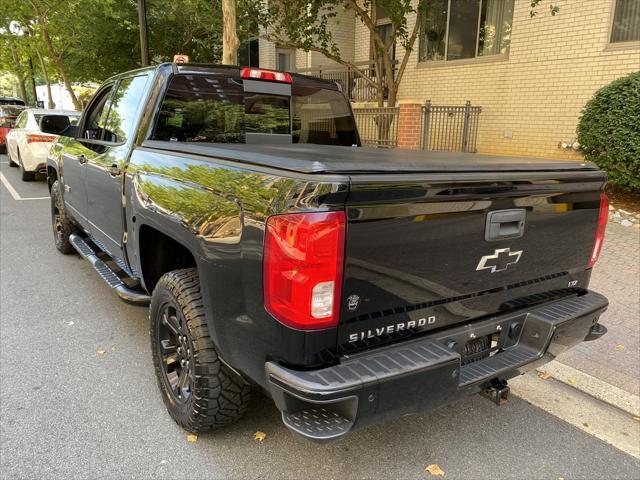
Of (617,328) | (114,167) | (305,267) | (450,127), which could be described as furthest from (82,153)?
Result: (450,127)

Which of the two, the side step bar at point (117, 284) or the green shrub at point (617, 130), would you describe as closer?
the side step bar at point (117, 284)

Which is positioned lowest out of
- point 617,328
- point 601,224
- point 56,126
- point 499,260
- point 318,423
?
point 617,328

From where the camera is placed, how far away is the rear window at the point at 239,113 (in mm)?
3527

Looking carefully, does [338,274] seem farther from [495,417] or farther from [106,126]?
[106,126]

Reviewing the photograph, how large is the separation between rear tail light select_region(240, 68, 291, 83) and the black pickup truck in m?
0.54

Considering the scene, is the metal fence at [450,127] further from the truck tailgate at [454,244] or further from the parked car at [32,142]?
the truck tailgate at [454,244]

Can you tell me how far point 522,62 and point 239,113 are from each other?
26.5 feet

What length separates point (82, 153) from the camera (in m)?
4.50

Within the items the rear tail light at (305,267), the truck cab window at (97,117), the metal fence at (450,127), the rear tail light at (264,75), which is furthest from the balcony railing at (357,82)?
the rear tail light at (305,267)

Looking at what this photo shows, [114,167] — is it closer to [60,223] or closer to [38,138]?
[60,223]

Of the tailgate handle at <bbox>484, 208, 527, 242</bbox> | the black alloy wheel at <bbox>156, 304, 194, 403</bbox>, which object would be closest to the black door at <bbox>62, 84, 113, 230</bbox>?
the black alloy wheel at <bbox>156, 304, 194, 403</bbox>

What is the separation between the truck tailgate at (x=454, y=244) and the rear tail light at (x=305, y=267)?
6cm

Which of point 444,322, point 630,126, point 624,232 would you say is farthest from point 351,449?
point 630,126

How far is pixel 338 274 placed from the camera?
1.91m
